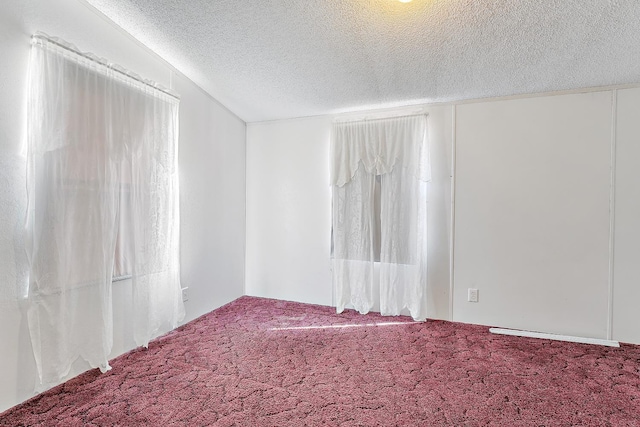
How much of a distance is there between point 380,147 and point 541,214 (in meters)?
1.63

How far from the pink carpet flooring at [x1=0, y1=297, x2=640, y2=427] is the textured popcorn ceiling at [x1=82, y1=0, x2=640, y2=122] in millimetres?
2244

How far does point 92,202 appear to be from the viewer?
80.5 inches

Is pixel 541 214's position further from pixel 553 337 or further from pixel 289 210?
pixel 289 210

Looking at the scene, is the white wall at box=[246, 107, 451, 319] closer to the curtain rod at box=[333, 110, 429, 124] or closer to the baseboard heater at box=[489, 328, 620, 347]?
the curtain rod at box=[333, 110, 429, 124]

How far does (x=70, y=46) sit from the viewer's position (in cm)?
190

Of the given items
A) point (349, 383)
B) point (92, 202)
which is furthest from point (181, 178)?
point (349, 383)

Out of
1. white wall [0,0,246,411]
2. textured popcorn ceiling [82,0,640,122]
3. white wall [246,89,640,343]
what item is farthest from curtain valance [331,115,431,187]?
white wall [0,0,246,411]

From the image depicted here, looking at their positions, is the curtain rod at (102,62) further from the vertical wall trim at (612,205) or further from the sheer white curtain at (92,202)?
the vertical wall trim at (612,205)

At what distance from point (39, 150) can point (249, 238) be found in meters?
2.45

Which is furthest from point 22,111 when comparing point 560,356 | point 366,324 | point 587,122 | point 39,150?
point 587,122

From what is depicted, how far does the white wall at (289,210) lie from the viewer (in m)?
3.66

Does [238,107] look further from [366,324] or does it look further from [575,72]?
[575,72]

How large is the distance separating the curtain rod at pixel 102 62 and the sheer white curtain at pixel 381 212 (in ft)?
5.70

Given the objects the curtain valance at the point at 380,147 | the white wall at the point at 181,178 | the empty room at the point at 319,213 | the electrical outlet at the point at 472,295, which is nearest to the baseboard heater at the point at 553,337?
the empty room at the point at 319,213
